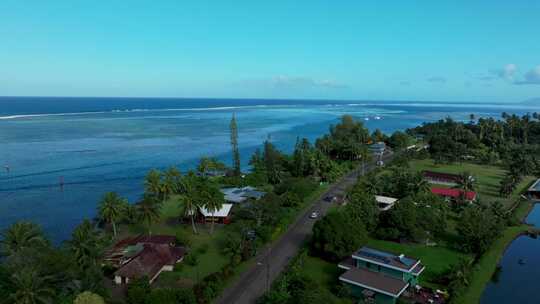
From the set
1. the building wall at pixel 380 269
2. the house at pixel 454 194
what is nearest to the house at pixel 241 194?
the building wall at pixel 380 269

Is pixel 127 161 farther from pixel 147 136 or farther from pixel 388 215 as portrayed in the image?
pixel 388 215

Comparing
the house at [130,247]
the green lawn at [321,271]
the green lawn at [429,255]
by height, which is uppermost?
the house at [130,247]

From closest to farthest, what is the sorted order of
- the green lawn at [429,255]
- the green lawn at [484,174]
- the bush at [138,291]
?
the bush at [138,291]
the green lawn at [429,255]
the green lawn at [484,174]

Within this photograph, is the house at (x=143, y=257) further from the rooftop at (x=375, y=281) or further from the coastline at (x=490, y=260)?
the coastline at (x=490, y=260)

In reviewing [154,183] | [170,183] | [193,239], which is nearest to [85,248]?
[193,239]

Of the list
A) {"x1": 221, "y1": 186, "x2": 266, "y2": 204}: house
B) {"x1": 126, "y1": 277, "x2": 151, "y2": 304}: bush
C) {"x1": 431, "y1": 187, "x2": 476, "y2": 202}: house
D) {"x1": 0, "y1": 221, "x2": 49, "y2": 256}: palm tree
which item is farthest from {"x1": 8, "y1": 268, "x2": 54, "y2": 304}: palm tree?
{"x1": 431, "y1": 187, "x2": 476, "y2": 202}: house

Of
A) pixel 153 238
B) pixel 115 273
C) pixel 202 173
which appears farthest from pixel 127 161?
pixel 115 273

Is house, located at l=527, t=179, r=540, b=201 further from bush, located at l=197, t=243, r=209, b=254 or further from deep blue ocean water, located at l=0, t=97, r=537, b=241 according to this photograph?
deep blue ocean water, located at l=0, t=97, r=537, b=241
